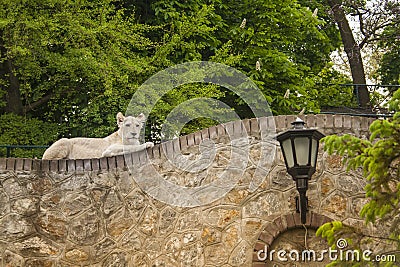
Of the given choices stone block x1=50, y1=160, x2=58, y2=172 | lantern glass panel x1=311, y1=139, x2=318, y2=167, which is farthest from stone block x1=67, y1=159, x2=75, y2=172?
lantern glass panel x1=311, y1=139, x2=318, y2=167

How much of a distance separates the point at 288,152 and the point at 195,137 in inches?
42.9

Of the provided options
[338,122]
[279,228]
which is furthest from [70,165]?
[338,122]

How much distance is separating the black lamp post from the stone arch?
12.1 inches

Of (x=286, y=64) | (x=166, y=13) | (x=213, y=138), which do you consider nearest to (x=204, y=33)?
(x=166, y=13)

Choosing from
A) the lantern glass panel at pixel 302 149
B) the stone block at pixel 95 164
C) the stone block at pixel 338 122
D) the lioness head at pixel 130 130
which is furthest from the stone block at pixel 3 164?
the stone block at pixel 338 122

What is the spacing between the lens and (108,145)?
7.71 meters

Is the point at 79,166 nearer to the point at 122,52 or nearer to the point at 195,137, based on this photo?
the point at 195,137

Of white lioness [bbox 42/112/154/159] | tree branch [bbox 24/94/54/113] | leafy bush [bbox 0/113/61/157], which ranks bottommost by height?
white lioness [bbox 42/112/154/159]

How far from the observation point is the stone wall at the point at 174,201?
266 inches

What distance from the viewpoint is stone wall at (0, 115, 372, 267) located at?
6.77 meters

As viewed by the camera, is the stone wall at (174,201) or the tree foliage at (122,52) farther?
the tree foliage at (122,52)

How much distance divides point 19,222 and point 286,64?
7.73m

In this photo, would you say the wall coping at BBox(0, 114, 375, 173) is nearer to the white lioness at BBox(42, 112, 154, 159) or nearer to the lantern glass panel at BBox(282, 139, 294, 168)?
the white lioness at BBox(42, 112, 154, 159)

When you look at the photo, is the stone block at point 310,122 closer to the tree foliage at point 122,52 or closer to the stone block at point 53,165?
the stone block at point 53,165
